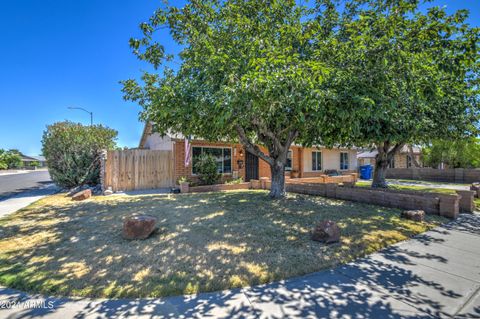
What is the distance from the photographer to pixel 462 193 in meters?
8.42

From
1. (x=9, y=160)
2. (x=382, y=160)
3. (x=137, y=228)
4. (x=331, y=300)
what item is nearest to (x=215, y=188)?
(x=137, y=228)

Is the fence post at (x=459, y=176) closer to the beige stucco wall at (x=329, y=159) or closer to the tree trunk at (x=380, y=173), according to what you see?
the beige stucco wall at (x=329, y=159)

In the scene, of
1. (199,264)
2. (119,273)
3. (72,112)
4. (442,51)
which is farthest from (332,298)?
(72,112)

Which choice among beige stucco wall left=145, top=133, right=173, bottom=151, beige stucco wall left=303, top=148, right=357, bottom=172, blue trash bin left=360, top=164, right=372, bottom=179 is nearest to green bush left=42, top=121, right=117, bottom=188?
beige stucco wall left=145, top=133, right=173, bottom=151

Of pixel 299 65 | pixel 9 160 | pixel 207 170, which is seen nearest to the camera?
pixel 299 65

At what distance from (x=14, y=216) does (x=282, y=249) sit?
8.19 m

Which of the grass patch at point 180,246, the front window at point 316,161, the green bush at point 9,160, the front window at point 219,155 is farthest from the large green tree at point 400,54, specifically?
the green bush at point 9,160

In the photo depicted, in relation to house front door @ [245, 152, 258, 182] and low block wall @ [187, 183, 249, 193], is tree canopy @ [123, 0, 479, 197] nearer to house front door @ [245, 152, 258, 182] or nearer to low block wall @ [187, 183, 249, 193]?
low block wall @ [187, 183, 249, 193]

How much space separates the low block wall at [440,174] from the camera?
757 inches

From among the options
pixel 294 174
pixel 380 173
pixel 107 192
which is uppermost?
pixel 380 173

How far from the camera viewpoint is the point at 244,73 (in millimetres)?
5871

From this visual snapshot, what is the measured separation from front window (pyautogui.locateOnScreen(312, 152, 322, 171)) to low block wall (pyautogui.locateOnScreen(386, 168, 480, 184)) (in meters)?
9.85

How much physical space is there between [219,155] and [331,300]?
11.8 metres

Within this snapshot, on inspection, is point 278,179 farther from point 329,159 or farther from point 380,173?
point 329,159
